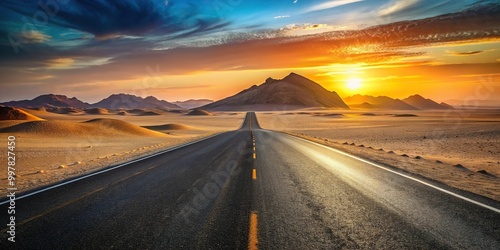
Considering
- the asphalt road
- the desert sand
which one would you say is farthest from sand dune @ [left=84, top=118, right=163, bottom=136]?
the asphalt road

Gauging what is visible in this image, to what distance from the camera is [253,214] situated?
668cm

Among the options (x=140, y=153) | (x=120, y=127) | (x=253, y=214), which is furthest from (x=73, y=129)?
(x=253, y=214)

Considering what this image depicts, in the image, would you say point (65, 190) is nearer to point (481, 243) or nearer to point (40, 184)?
point (40, 184)

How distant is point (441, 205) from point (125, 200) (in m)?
7.67

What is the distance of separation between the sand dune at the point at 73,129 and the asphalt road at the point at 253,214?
29918 mm

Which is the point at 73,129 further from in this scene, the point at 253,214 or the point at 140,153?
the point at 253,214

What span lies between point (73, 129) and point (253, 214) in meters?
37.6

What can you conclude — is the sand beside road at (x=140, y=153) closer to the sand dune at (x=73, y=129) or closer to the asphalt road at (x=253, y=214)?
the sand dune at (x=73, y=129)

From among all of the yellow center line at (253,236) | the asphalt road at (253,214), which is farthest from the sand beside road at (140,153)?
the yellow center line at (253,236)

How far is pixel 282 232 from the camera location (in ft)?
18.6

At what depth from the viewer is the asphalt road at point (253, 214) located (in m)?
5.27

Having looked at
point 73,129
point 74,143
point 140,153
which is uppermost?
point 140,153

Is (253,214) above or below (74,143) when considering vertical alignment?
above

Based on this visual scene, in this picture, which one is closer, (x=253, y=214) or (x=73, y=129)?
(x=253, y=214)
